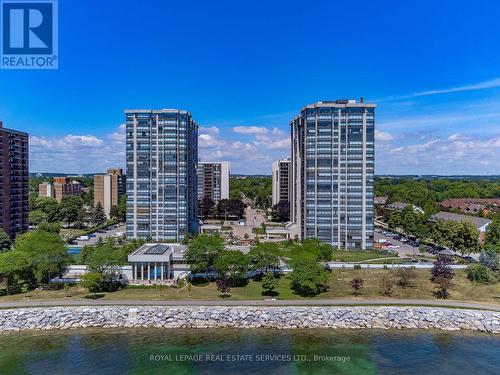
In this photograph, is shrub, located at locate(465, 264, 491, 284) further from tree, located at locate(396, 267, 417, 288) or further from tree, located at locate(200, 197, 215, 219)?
tree, located at locate(200, 197, 215, 219)

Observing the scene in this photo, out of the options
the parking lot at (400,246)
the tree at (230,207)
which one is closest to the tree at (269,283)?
the parking lot at (400,246)

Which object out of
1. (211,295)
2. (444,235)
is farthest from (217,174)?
(211,295)

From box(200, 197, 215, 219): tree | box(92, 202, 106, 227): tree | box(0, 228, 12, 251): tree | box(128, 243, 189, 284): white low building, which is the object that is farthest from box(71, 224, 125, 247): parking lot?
box(128, 243, 189, 284): white low building

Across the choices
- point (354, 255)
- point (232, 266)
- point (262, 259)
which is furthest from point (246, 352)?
point (354, 255)

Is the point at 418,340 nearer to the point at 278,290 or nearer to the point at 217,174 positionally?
the point at 278,290

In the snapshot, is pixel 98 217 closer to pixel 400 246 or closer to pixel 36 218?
pixel 36 218

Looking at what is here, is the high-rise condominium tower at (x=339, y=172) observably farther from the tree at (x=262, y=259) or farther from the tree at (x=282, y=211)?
the tree at (x=282, y=211)
